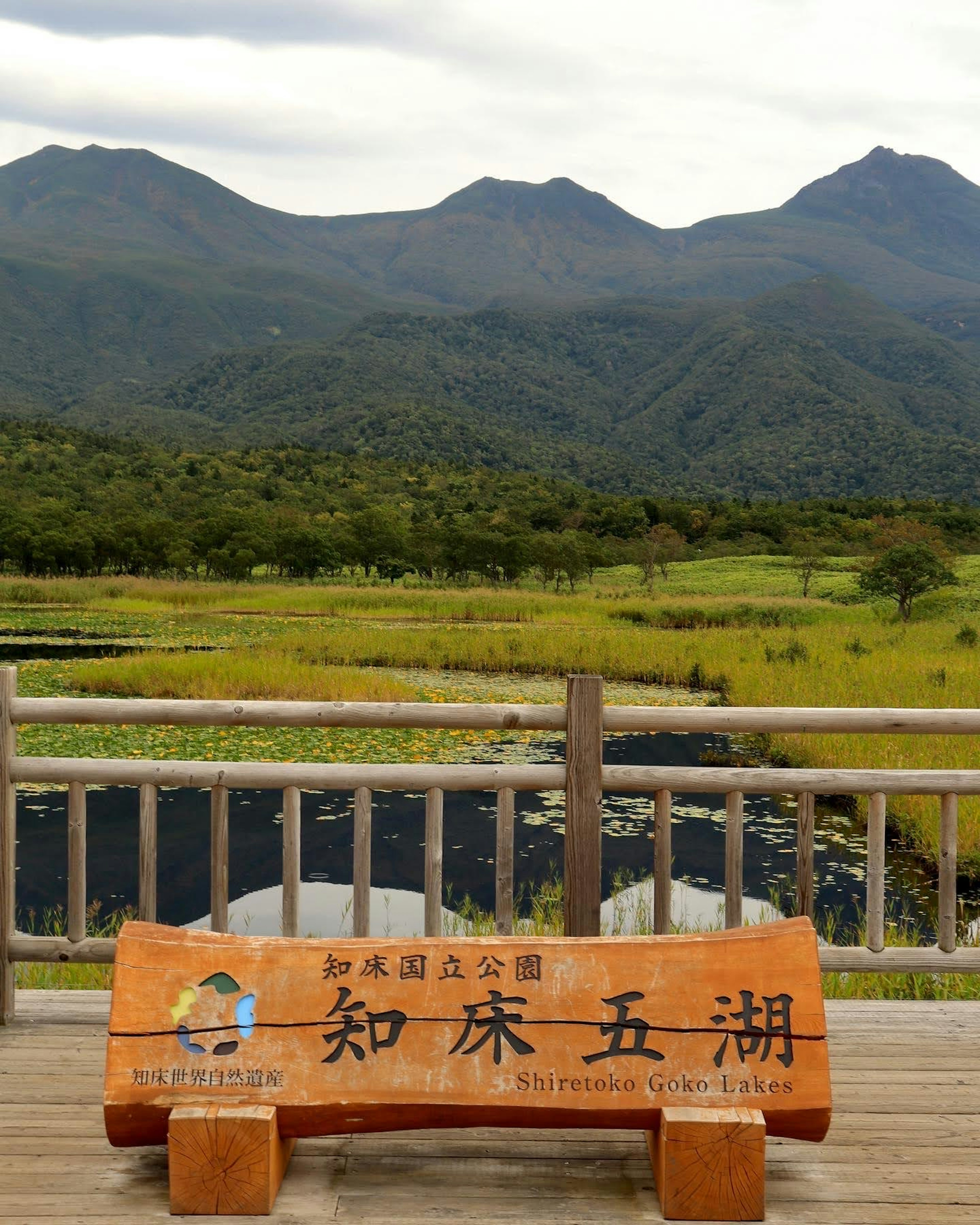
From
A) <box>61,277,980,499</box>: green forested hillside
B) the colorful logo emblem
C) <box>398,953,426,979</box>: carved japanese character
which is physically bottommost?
the colorful logo emblem

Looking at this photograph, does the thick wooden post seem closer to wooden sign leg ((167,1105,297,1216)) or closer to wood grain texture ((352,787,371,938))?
wood grain texture ((352,787,371,938))

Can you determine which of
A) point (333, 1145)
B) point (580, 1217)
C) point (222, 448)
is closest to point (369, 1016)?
point (333, 1145)

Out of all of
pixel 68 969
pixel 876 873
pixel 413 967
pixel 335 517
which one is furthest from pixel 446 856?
pixel 335 517

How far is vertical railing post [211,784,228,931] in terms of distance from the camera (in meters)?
Answer: 4.25

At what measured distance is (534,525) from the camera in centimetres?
5859

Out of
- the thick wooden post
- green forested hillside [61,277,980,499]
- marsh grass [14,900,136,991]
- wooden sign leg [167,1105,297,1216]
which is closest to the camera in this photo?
wooden sign leg [167,1105,297,1216]

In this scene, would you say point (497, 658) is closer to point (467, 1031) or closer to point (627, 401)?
point (467, 1031)

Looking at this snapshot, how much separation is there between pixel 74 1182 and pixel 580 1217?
1.37m

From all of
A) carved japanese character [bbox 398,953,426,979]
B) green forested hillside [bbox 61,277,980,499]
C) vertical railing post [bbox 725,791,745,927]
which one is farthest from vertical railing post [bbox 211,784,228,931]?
green forested hillside [bbox 61,277,980,499]

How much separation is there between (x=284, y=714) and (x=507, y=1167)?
69.0 inches

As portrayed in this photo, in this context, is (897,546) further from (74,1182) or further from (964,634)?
(74,1182)

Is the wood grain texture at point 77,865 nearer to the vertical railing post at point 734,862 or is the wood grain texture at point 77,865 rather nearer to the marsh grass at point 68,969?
the marsh grass at point 68,969

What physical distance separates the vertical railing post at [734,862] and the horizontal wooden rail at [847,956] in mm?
335

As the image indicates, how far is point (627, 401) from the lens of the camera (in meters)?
158
